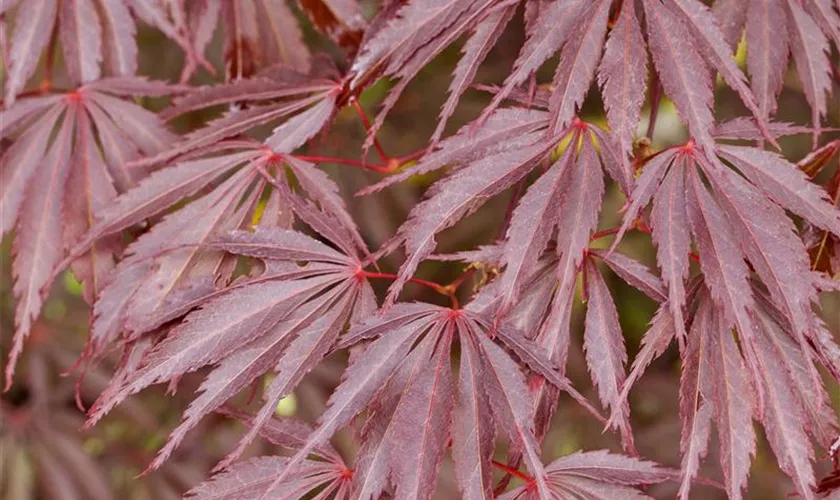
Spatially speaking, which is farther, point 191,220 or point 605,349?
point 191,220

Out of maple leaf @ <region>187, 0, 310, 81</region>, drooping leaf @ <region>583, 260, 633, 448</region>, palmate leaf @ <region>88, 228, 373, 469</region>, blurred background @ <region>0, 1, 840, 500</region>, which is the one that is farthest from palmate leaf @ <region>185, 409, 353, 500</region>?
blurred background @ <region>0, 1, 840, 500</region>

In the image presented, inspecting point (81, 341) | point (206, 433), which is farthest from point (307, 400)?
point (81, 341)

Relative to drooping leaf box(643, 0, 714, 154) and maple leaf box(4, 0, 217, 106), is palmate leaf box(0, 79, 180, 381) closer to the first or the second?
maple leaf box(4, 0, 217, 106)

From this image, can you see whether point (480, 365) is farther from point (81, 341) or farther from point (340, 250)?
point (81, 341)

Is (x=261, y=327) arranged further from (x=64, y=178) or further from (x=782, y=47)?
(x=782, y=47)

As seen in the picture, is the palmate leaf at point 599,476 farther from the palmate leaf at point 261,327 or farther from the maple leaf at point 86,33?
the maple leaf at point 86,33

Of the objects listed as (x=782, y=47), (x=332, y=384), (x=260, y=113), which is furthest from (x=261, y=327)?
(x=332, y=384)

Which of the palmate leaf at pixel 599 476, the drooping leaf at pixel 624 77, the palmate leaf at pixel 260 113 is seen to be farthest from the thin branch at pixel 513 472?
the palmate leaf at pixel 260 113
